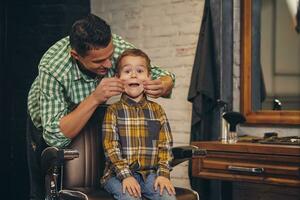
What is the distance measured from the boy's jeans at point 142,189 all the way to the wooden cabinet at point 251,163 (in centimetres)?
30

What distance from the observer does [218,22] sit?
3.39m

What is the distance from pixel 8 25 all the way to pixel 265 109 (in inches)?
85.4

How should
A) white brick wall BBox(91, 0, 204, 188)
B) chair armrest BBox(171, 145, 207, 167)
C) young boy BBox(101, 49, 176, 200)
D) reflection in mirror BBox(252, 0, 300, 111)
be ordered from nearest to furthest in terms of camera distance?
1. young boy BBox(101, 49, 176, 200)
2. chair armrest BBox(171, 145, 207, 167)
3. reflection in mirror BBox(252, 0, 300, 111)
4. white brick wall BBox(91, 0, 204, 188)

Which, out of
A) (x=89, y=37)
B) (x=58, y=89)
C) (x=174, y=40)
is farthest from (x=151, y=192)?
(x=174, y=40)

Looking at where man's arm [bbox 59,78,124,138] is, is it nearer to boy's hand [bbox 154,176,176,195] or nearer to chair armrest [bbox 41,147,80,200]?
chair armrest [bbox 41,147,80,200]

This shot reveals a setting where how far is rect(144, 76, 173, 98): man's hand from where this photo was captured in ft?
8.43

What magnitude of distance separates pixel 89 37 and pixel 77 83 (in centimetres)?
23

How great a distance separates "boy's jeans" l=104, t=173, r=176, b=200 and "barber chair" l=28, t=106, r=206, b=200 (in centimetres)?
3

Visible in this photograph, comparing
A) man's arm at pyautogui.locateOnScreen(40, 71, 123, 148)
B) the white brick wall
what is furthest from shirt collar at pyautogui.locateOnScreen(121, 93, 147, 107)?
the white brick wall

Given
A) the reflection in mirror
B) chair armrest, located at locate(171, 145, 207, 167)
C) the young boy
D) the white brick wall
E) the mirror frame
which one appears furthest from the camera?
the white brick wall

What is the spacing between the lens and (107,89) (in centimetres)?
247

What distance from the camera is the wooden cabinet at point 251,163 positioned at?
9.04 ft

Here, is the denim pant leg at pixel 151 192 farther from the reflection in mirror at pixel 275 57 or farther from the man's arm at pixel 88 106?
the reflection in mirror at pixel 275 57

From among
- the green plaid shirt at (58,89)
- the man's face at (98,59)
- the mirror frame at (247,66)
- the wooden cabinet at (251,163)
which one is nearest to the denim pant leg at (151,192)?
the wooden cabinet at (251,163)
